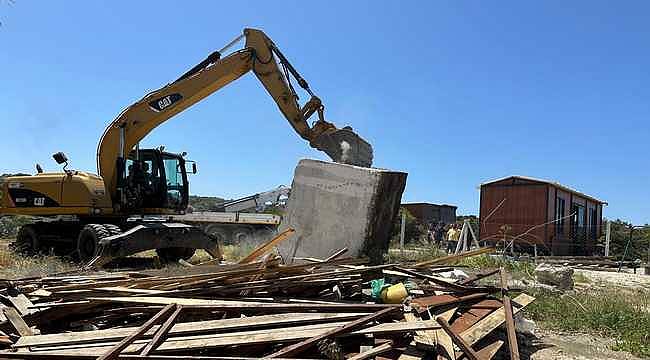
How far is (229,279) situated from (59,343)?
75.0 inches

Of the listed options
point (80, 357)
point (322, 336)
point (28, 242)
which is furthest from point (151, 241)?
point (322, 336)

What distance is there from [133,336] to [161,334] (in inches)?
7.6

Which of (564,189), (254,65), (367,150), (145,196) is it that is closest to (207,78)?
(254,65)

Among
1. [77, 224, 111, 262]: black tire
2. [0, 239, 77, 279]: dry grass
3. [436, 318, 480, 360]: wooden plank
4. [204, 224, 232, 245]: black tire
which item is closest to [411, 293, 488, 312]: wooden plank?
[436, 318, 480, 360]: wooden plank

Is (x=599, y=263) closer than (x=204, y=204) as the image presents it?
Yes

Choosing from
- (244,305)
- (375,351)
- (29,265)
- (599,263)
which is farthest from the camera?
(599,263)

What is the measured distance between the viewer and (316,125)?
12.4 metres

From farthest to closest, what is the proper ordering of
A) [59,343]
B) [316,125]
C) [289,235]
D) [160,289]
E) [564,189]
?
[564,189], [316,125], [289,235], [160,289], [59,343]

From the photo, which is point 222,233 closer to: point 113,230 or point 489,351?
point 113,230

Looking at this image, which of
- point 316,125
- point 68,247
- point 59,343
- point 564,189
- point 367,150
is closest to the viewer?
point 59,343

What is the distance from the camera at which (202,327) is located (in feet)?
14.6

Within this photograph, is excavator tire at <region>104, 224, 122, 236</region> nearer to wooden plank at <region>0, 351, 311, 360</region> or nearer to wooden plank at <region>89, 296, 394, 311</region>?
wooden plank at <region>89, 296, 394, 311</region>

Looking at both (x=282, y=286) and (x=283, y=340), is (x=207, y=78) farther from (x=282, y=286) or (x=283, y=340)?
(x=283, y=340)

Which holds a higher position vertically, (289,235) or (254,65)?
(254,65)
